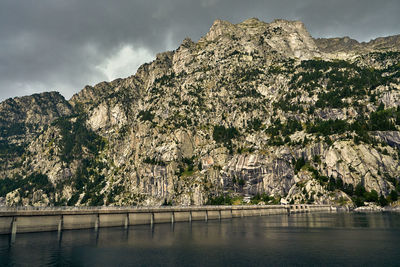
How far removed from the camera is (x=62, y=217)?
332 ft

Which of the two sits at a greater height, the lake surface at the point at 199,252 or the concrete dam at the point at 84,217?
the concrete dam at the point at 84,217

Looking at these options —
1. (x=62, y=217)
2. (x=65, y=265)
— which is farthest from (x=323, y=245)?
(x=62, y=217)

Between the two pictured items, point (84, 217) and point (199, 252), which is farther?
point (84, 217)

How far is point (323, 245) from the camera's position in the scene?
6919 centimetres

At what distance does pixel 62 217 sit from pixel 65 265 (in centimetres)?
5386

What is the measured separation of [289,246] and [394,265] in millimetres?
23569

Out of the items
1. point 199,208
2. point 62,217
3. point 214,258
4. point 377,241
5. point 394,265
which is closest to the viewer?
point 394,265

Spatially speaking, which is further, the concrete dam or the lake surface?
the concrete dam

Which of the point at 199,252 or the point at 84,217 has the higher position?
the point at 84,217

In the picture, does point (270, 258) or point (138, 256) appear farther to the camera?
point (138, 256)

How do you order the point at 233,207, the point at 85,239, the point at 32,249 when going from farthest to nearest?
the point at 233,207, the point at 85,239, the point at 32,249

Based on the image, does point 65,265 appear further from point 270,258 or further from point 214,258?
point 270,258

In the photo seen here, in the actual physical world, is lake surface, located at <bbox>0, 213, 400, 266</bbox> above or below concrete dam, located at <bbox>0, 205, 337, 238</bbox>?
below

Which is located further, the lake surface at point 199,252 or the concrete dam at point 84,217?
the concrete dam at point 84,217
